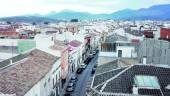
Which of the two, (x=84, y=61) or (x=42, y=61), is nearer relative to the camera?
(x=42, y=61)

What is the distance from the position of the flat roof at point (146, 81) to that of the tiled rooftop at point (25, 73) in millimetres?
10252

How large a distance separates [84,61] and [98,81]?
57.4 m

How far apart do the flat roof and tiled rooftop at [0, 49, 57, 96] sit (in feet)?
33.6

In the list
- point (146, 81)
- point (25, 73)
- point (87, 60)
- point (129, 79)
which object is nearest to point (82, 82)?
point (25, 73)

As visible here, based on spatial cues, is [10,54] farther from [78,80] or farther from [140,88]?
[140,88]

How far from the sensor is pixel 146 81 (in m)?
32.1

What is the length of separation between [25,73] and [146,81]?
13.8 metres

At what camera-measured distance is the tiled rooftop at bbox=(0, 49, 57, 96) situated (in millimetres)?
32797

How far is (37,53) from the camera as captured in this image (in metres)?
51.8

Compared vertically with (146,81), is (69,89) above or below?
below

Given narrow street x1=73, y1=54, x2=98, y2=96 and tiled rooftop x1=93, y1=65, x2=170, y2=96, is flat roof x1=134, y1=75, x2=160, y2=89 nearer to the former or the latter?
tiled rooftop x1=93, y1=65, x2=170, y2=96

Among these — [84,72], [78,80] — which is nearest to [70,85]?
[78,80]

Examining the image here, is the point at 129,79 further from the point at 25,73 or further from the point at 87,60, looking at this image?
the point at 87,60

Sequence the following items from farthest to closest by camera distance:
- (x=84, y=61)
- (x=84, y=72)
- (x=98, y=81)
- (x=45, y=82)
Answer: (x=84, y=61)
(x=84, y=72)
(x=45, y=82)
(x=98, y=81)
